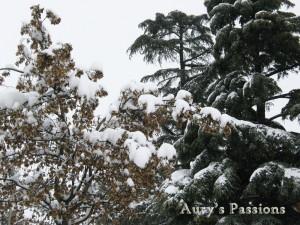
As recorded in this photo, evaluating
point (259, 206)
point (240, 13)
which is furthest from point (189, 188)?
point (240, 13)

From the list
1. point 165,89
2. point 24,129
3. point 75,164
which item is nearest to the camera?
point 24,129

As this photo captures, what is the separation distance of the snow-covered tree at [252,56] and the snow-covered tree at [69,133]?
422 centimetres

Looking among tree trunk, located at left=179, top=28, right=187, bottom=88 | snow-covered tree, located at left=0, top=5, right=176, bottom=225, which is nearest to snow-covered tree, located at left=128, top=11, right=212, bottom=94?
tree trunk, located at left=179, top=28, right=187, bottom=88

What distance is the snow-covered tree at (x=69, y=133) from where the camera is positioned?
20.7 feet

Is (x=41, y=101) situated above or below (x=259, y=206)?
above

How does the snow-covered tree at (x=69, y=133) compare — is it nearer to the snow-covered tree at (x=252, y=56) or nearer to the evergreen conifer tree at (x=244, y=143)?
the evergreen conifer tree at (x=244, y=143)

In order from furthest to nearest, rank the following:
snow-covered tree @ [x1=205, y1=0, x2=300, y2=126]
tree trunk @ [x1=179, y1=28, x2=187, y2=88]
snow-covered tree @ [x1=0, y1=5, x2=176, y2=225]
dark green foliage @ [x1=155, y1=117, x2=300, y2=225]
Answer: tree trunk @ [x1=179, y1=28, x2=187, y2=88]
snow-covered tree @ [x1=205, y1=0, x2=300, y2=126]
dark green foliage @ [x1=155, y1=117, x2=300, y2=225]
snow-covered tree @ [x1=0, y1=5, x2=176, y2=225]

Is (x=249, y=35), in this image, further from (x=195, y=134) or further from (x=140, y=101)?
(x=140, y=101)

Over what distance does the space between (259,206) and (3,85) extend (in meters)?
6.65

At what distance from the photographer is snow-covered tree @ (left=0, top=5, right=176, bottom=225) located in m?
6.32

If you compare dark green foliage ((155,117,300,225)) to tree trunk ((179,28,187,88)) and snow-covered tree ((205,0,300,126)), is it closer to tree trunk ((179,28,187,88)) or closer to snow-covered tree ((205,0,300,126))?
snow-covered tree ((205,0,300,126))

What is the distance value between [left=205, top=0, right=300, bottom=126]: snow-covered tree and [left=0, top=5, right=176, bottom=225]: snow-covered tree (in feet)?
13.9

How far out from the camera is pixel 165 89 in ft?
49.9

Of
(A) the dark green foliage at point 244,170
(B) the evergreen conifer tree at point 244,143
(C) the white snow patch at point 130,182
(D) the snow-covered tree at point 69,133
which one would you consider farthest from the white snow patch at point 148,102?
(A) the dark green foliage at point 244,170
